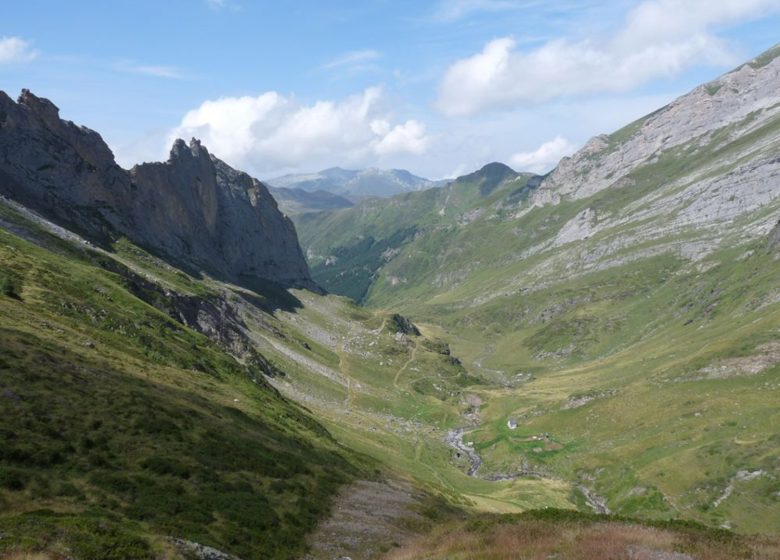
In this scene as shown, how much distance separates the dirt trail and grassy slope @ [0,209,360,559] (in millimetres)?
1208

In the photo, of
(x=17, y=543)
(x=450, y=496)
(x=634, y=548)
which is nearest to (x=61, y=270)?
(x=450, y=496)

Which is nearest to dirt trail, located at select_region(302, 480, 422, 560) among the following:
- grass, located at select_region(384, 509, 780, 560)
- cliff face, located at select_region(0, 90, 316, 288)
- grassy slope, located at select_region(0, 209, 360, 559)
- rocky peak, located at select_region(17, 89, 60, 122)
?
grassy slope, located at select_region(0, 209, 360, 559)

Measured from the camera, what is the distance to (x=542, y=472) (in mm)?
103562

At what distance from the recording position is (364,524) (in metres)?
38.2

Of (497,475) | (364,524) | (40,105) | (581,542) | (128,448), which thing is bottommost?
(497,475)

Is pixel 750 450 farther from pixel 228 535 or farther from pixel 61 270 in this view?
pixel 61 270

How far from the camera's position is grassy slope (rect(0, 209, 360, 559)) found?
25188mm

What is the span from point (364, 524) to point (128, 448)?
54.8 feet

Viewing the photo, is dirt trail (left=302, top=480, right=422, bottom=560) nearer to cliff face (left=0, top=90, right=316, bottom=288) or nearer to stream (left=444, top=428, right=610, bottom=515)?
stream (left=444, top=428, right=610, bottom=515)

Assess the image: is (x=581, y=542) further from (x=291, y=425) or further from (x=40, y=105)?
(x=40, y=105)

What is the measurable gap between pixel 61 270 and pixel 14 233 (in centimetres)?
2390

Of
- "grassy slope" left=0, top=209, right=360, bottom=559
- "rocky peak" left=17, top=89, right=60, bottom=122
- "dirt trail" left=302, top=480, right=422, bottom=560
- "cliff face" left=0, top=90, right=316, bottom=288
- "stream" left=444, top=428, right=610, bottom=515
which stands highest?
"rocky peak" left=17, top=89, right=60, bottom=122

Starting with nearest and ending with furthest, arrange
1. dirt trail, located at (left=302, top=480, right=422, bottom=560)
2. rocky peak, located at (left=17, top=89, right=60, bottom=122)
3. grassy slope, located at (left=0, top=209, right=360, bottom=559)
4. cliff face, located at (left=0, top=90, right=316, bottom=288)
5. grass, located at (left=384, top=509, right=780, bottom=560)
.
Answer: grass, located at (left=384, top=509, right=780, bottom=560) → grassy slope, located at (left=0, top=209, right=360, bottom=559) → dirt trail, located at (left=302, top=480, right=422, bottom=560) → cliff face, located at (left=0, top=90, right=316, bottom=288) → rocky peak, located at (left=17, top=89, right=60, bottom=122)

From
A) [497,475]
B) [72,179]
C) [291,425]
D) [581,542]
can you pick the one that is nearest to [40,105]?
[72,179]
